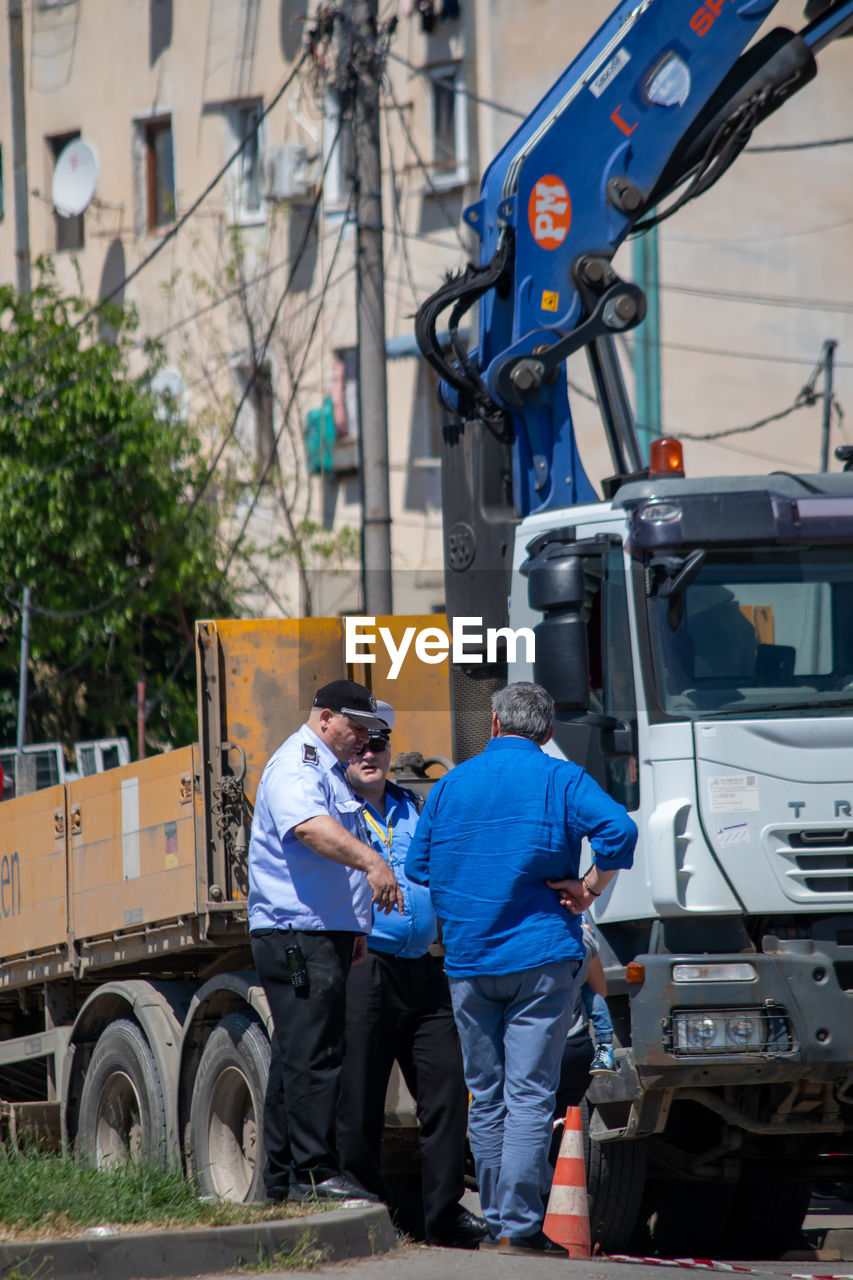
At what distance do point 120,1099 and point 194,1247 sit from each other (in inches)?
144

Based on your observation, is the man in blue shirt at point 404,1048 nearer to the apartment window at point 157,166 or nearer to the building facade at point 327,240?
the building facade at point 327,240

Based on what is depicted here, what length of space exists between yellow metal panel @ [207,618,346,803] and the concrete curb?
2547 millimetres

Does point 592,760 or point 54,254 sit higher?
point 54,254

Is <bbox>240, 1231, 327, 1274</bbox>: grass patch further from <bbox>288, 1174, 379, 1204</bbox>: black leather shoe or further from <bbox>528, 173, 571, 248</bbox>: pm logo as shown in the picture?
<bbox>528, 173, 571, 248</bbox>: pm logo

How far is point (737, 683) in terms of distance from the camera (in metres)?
7.12

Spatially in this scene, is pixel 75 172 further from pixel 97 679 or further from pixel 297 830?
pixel 297 830

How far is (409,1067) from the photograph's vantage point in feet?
23.4

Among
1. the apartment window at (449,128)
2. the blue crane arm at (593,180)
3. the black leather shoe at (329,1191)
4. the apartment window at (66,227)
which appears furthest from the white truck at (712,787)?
the apartment window at (66,227)

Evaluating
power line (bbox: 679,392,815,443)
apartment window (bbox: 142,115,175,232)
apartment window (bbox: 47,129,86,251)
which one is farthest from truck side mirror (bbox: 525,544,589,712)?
apartment window (bbox: 47,129,86,251)

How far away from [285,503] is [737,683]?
16.5 metres

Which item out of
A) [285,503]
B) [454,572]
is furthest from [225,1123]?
[285,503]

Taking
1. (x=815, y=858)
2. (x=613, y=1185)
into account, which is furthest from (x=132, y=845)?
(x=815, y=858)

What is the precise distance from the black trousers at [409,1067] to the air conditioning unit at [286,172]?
727 inches

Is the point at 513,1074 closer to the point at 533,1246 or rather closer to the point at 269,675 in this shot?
the point at 533,1246
